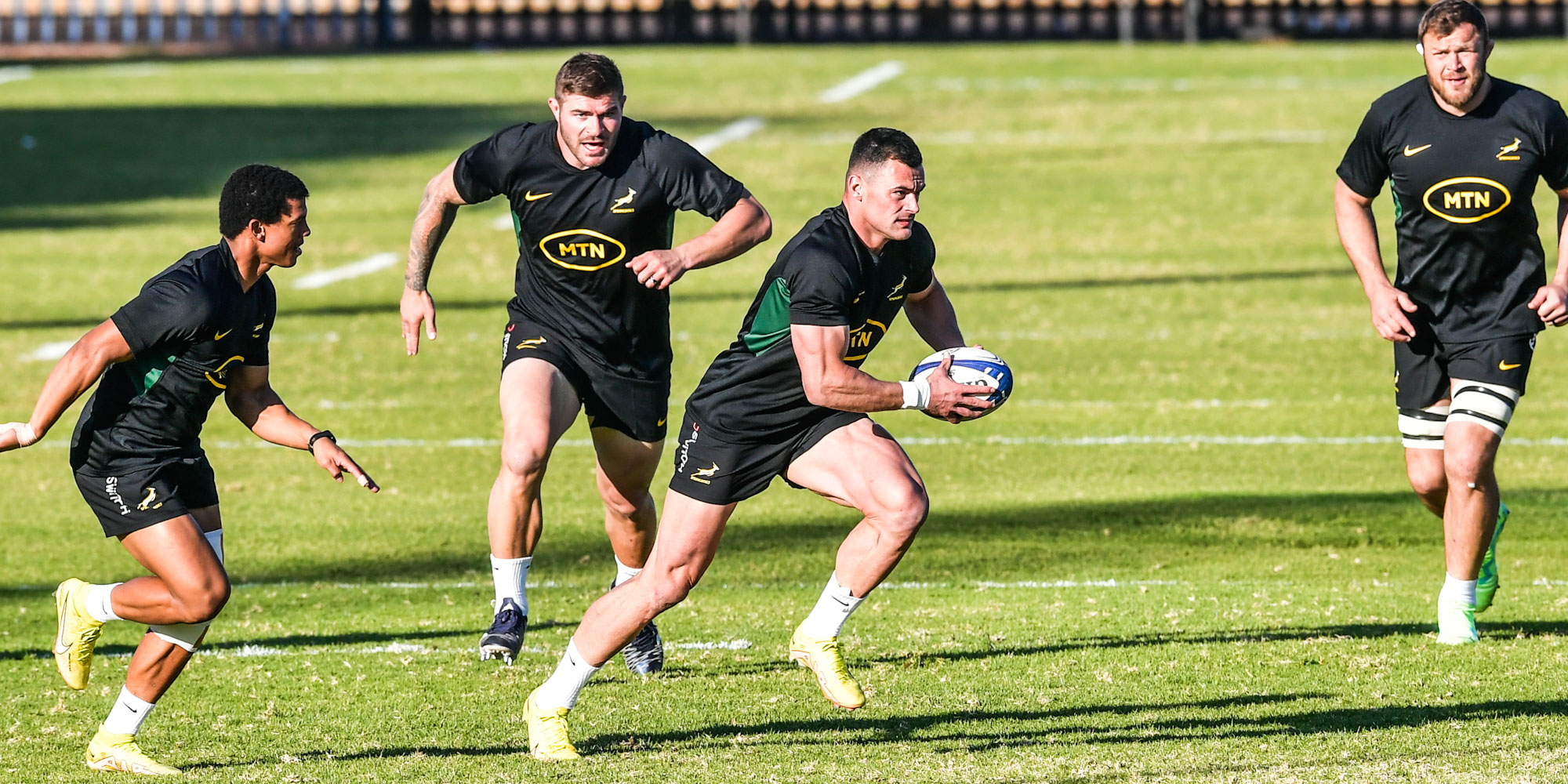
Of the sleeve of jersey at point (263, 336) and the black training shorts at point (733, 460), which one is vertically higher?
the sleeve of jersey at point (263, 336)

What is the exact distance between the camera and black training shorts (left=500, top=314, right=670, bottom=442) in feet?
27.2

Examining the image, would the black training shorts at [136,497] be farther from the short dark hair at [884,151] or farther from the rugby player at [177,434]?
the short dark hair at [884,151]

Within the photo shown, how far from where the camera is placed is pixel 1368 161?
8.52 metres

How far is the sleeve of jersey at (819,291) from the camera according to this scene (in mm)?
6664

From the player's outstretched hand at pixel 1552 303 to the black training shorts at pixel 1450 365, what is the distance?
0.44 feet

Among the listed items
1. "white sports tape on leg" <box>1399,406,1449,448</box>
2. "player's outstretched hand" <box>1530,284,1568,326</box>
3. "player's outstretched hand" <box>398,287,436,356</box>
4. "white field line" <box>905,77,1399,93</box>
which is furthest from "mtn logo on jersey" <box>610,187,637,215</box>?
"white field line" <box>905,77,1399,93</box>

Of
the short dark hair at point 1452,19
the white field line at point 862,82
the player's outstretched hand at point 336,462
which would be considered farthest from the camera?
the white field line at point 862,82

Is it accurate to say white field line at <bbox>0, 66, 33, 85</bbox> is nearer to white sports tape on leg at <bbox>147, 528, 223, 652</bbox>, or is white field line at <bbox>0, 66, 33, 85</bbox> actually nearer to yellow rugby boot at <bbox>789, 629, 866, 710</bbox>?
white sports tape on leg at <bbox>147, 528, 223, 652</bbox>

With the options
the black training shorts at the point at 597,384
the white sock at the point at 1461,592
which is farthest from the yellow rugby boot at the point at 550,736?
the white sock at the point at 1461,592

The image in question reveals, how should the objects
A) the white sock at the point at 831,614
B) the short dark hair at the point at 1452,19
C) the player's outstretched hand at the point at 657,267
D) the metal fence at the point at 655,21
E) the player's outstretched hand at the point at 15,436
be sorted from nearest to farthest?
the player's outstretched hand at the point at 15,436 < the white sock at the point at 831,614 < the player's outstretched hand at the point at 657,267 < the short dark hair at the point at 1452,19 < the metal fence at the point at 655,21

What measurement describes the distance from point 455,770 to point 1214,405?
9.77 m

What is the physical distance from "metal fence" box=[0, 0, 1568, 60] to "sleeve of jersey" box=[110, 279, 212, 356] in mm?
31902

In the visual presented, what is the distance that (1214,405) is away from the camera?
50.7 ft

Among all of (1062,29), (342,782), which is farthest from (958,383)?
(1062,29)
